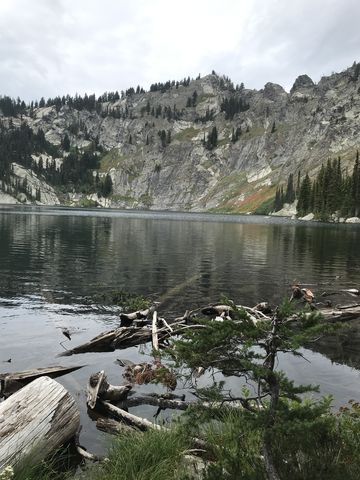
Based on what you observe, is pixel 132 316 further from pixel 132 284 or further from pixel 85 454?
pixel 132 284

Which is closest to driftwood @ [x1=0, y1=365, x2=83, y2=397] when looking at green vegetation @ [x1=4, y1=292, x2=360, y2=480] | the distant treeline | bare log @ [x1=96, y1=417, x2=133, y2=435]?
bare log @ [x1=96, y1=417, x2=133, y2=435]

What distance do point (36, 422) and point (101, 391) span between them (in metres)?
4.11

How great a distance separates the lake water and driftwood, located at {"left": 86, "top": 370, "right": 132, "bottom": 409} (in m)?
0.47

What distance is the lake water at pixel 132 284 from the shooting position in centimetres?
1722

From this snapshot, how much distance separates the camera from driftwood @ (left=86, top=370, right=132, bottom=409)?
41.5 ft

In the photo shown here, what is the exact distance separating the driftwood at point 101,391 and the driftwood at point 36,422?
2234 mm

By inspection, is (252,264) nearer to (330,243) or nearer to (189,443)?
(330,243)

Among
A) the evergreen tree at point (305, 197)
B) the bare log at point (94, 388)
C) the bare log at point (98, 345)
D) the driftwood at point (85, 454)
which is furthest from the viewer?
the evergreen tree at point (305, 197)

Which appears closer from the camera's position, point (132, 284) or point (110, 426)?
point (110, 426)

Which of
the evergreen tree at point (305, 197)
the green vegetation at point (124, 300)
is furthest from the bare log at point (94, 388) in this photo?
the evergreen tree at point (305, 197)

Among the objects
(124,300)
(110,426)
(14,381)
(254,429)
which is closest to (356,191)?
(124,300)

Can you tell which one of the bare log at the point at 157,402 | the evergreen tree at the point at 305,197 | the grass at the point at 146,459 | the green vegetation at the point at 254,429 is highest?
the evergreen tree at the point at 305,197

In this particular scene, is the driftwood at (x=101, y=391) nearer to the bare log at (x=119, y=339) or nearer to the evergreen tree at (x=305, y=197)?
the bare log at (x=119, y=339)

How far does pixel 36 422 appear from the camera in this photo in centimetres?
895
